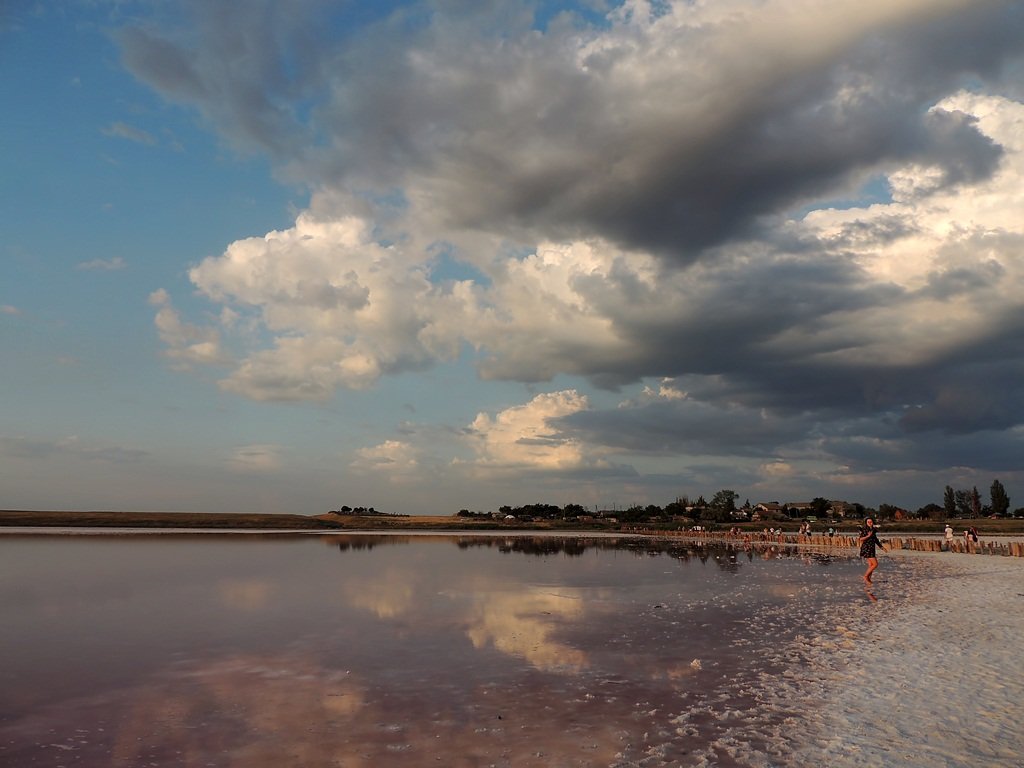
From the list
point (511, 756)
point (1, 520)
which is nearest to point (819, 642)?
point (511, 756)

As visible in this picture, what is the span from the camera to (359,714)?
37.7ft

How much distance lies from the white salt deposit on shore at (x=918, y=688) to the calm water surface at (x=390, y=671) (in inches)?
40.4

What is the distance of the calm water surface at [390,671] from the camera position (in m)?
9.92

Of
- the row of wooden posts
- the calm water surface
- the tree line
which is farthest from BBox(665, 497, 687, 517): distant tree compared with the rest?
the calm water surface

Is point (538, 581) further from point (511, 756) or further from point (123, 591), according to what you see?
point (511, 756)

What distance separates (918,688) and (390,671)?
1099cm

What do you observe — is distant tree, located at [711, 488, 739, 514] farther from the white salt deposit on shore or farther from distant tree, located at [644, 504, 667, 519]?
the white salt deposit on shore

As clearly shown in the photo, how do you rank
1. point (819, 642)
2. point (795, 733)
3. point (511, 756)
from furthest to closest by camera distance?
point (819, 642)
point (795, 733)
point (511, 756)

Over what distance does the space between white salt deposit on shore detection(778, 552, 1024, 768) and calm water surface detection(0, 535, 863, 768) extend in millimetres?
1025

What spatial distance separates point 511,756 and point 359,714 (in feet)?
11.2

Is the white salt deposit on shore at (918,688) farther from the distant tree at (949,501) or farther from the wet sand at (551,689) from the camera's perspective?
the distant tree at (949,501)

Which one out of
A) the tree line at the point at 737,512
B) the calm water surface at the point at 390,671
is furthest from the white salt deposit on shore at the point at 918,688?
the tree line at the point at 737,512

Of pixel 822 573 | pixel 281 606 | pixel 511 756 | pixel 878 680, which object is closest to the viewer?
pixel 511 756

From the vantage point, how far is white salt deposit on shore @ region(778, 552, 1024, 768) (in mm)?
9414
